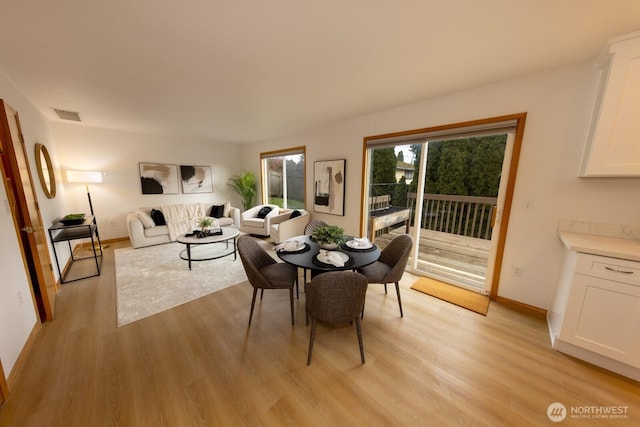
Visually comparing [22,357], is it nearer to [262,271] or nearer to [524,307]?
[262,271]

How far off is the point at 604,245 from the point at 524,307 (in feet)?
3.44

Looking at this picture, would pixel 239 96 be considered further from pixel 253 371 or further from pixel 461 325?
pixel 461 325

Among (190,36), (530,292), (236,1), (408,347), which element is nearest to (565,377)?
(530,292)

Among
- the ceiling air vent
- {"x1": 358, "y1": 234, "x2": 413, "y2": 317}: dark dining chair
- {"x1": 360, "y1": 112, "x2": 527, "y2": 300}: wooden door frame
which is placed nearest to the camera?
{"x1": 358, "y1": 234, "x2": 413, "y2": 317}: dark dining chair

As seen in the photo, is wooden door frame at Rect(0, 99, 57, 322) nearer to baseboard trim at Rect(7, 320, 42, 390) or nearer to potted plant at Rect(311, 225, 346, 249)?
baseboard trim at Rect(7, 320, 42, 390)

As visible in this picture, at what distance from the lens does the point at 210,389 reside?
1.46 m

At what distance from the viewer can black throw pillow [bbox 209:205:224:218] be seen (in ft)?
17.2

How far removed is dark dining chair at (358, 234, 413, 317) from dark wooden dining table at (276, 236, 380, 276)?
0.19 meters

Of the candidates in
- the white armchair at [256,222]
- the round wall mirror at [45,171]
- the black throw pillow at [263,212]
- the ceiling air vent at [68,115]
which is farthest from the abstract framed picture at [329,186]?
the ceiling air vent at [68,115]

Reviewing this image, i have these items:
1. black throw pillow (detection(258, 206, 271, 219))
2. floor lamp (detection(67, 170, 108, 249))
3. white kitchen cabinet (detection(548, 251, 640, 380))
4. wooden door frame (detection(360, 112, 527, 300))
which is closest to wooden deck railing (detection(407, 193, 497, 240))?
wooden door frame (detection(360, 112, 527, 300))

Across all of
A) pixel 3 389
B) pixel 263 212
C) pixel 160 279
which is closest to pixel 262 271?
pixel 3 389

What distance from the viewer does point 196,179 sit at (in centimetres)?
557

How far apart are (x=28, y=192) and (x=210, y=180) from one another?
12.2 feet

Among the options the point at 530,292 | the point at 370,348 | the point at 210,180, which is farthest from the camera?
the point at 210,180
